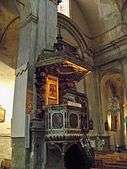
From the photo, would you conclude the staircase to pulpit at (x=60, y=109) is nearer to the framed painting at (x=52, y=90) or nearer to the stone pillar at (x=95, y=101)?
the framed painting at (x=52, y=90)

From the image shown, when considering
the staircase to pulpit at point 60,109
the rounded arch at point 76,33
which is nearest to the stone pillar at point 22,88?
the staircase to pulpit at point 60,109

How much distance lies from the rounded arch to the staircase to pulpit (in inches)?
239

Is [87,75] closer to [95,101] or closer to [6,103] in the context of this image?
[95,101]

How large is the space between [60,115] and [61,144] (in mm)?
716

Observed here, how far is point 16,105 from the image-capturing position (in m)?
6.99

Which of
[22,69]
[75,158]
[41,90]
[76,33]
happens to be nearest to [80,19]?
[76,33]

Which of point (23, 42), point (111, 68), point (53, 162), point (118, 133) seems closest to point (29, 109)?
point (53, 162)

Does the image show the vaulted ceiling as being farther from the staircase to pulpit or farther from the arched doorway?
the arched doorway

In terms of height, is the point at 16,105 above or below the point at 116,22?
below

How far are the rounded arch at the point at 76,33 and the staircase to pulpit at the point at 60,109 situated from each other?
19.9 feet

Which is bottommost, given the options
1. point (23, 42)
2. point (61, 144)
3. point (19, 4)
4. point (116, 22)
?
point (61, 144)

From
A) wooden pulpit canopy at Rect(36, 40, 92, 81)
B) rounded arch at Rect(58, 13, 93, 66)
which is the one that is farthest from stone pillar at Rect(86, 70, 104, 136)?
wooden pulpit canopy at Rect(36, 40, 92, 81)

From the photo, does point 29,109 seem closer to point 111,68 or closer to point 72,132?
point 72,132

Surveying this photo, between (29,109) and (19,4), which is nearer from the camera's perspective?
(29,109)
